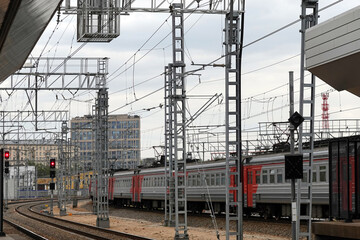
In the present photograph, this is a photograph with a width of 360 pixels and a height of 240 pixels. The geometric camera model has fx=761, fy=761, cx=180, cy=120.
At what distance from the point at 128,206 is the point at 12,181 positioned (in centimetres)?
4234

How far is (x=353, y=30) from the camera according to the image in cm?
1490

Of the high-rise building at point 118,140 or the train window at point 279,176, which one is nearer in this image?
the train window at point 279,176

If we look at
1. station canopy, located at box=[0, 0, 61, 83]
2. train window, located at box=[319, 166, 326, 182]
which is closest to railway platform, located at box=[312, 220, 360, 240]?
station canopy, located at box=[0, 0, 61, 83]

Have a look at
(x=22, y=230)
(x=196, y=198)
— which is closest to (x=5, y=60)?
(x=22, y=230)

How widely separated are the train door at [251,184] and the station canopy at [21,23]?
46.0ft

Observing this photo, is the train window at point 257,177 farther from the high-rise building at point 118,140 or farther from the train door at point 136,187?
the high-rise building at point 118,140

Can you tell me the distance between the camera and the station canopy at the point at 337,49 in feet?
48.8

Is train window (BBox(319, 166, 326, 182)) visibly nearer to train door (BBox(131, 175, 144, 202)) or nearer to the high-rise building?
train door (BBox(131, 175, 144, 202))

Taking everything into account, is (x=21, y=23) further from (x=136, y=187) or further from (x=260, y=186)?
(x=136, y=187)

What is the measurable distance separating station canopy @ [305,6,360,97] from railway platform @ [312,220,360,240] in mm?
3213

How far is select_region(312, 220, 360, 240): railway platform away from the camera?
14723mm

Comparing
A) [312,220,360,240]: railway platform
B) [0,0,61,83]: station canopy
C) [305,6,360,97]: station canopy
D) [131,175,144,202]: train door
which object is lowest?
[131,175,144,202]: train door

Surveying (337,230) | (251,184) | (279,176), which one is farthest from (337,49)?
(251,184)

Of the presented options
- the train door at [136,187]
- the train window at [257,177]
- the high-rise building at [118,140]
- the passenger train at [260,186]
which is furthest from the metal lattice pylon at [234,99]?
the high-rise building at [118,140]
